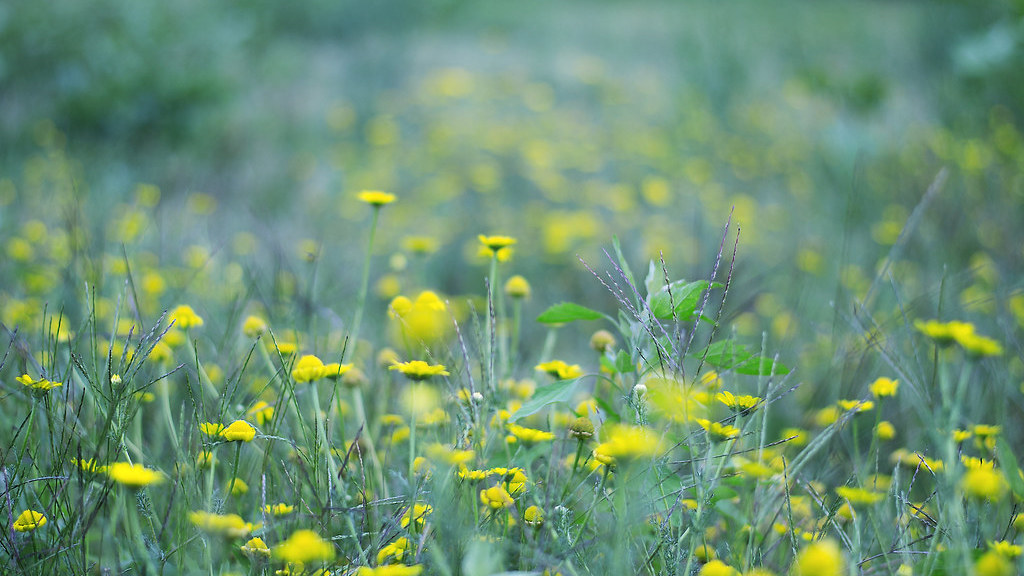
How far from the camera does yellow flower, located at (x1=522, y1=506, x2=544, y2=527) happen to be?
3.01 ft

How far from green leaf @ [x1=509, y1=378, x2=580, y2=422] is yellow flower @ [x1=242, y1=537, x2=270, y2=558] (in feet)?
1.09

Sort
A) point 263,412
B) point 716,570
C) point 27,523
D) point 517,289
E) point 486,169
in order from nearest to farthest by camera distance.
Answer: point 716,570 < point 27,523 < point 263,412 < point 517,289 < point 486,169

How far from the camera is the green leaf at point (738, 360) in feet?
3.12

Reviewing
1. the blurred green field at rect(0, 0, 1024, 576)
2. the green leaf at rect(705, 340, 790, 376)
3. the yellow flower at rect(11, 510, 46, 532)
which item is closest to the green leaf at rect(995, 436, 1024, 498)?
the blurred green field at rect(0, 0, 1024, 576)

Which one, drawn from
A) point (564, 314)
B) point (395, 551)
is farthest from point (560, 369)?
point (395, 551)

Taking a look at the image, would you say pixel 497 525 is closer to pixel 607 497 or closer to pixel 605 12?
pixel 607 497

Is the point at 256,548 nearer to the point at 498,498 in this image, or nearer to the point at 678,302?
the point at 498,498

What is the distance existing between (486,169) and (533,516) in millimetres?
2625

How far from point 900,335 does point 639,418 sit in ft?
4.13

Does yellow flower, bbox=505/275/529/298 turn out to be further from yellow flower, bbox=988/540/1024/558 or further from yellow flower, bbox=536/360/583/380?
yellow flower, bbox=988/540/1024/558

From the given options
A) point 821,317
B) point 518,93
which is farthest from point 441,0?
point 821,317

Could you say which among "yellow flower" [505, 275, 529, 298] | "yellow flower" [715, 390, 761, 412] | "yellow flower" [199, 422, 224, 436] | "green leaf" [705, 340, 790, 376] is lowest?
"yellow flower" [199, 422, 224, 436]

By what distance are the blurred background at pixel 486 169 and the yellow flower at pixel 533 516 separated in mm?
752

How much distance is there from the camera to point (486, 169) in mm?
3438
